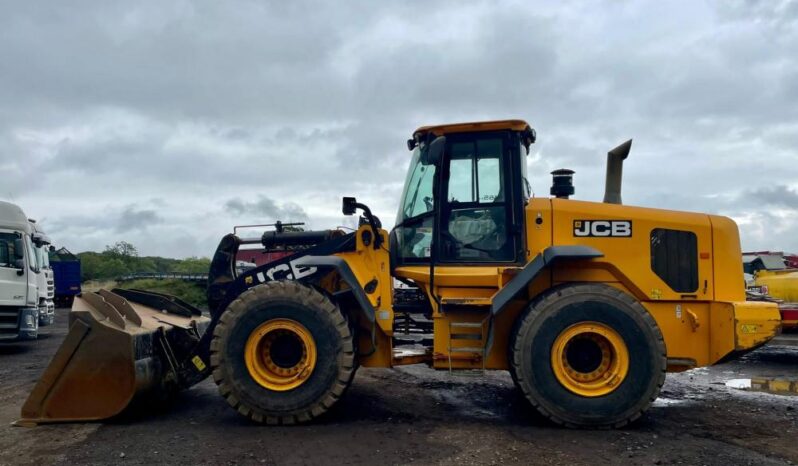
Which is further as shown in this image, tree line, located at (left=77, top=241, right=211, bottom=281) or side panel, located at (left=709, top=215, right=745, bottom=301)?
tree line, located at (left=77, top=241, right=211, bottom=281)

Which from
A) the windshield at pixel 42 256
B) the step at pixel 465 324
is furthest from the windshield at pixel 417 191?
the windshield at pixel 42 256

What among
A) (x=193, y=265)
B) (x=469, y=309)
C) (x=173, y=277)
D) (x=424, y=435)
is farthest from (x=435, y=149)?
(x=193, y=265)

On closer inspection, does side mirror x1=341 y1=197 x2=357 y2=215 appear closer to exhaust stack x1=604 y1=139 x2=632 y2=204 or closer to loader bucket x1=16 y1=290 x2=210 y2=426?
loader bucket x1=16 y1=290 x2=210 y2=426

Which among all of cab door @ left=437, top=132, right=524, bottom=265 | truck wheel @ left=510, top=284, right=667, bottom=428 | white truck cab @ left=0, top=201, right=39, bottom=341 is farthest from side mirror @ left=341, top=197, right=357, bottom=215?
white truck cab @ left=0, top=201, right=39, bottom=341

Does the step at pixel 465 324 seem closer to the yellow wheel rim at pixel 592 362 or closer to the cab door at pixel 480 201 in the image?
the cab door at pixel 480 201

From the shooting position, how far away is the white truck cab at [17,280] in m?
11.7

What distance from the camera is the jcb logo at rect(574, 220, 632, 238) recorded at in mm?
6160

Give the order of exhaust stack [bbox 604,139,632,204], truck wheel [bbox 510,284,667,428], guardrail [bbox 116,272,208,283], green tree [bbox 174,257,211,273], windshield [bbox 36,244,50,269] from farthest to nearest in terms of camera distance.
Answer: green tree [bbox 174,257,211,273], guardrail [bbox 116,272,208,283], windshield [bbox 36,244,50,269], exhaust stack [bbox 604,139,632,204], truck wheel [bbox 510,284,667,428]

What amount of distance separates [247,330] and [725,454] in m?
4.16

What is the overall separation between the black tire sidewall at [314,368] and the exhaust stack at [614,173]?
10.7ft

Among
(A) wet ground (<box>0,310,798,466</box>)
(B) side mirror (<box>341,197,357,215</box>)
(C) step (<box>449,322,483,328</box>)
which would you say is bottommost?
(A) wet ground (<box>0,310,798,466</box>)

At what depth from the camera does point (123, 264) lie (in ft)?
130

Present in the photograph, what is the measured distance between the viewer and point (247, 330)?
5.82m

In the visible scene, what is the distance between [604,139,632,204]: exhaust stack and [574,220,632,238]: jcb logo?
552 millimetres
